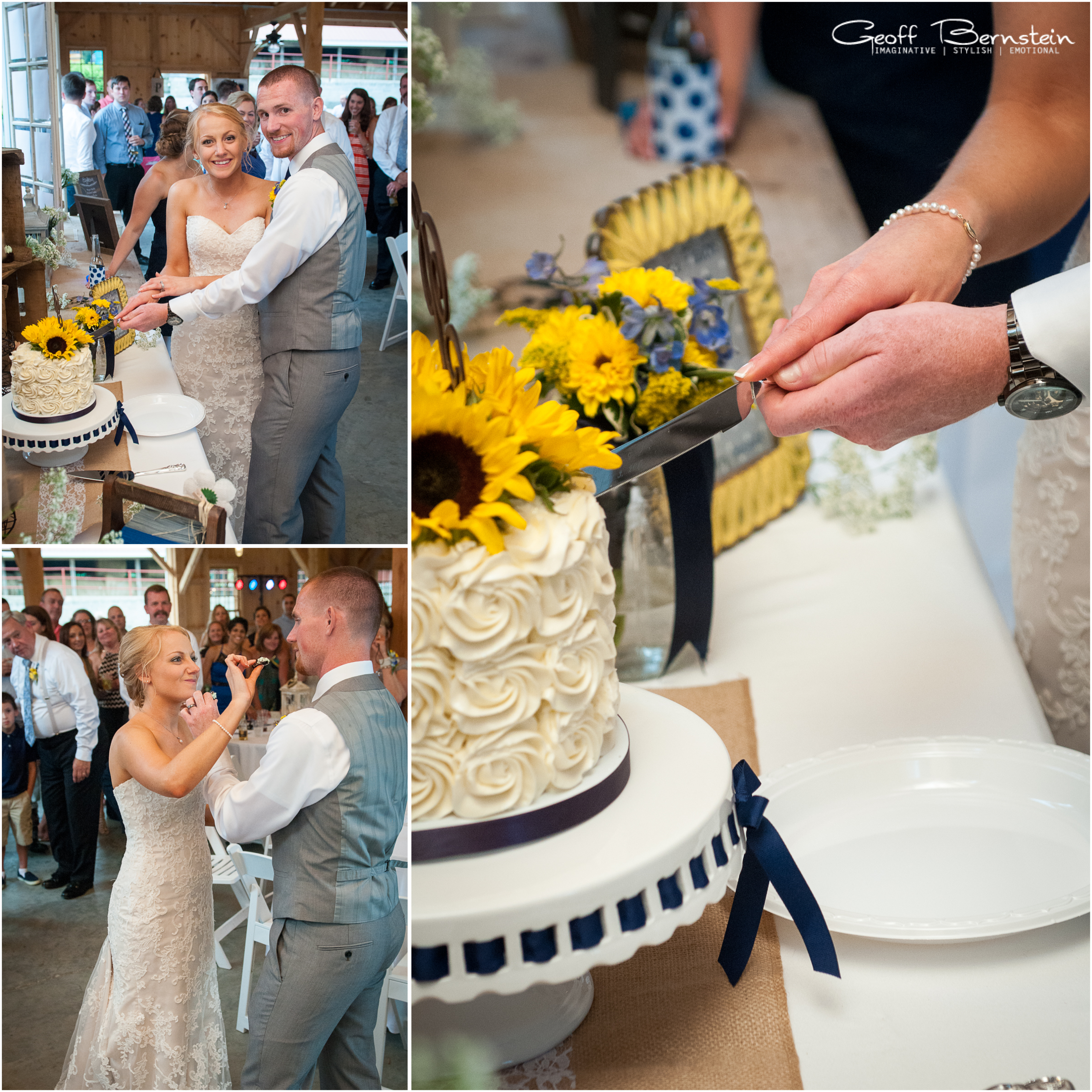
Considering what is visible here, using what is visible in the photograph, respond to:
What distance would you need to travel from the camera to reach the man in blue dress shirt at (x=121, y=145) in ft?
2.20

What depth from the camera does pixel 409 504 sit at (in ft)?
1.90

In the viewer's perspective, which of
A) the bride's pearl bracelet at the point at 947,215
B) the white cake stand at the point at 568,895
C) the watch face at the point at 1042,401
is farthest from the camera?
the bride's pearl bracelet at the point at 947,215

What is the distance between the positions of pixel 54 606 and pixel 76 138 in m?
0.33

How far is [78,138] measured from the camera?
26.5 inches

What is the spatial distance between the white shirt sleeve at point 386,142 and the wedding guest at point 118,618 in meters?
0.36

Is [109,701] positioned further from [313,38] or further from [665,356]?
[665,356]

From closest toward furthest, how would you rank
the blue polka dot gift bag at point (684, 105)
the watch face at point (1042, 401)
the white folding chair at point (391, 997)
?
the white folding chair at point (391, 997)
the watch face at point (1042, 401)
the blue polka dot gift bag at point (684, 105)

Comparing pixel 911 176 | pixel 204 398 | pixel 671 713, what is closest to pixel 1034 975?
pixel 671 713

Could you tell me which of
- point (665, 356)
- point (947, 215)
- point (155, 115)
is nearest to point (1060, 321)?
point (947, 215)

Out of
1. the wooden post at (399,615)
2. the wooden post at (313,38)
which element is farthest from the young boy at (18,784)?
the wooden post at (313,38)

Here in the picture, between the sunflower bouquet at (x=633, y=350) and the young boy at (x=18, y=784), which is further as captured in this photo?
the sunflower bouquet at (x=633, y=350)

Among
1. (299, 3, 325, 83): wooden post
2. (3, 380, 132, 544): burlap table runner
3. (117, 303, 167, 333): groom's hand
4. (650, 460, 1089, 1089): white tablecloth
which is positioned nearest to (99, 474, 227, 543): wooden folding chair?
(3, 380, 132, 544): burlap table runner

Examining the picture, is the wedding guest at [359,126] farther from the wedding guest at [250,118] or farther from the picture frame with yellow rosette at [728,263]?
the picture frame with yellow rosette at [728,263]

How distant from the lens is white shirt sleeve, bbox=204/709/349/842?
63 cm
